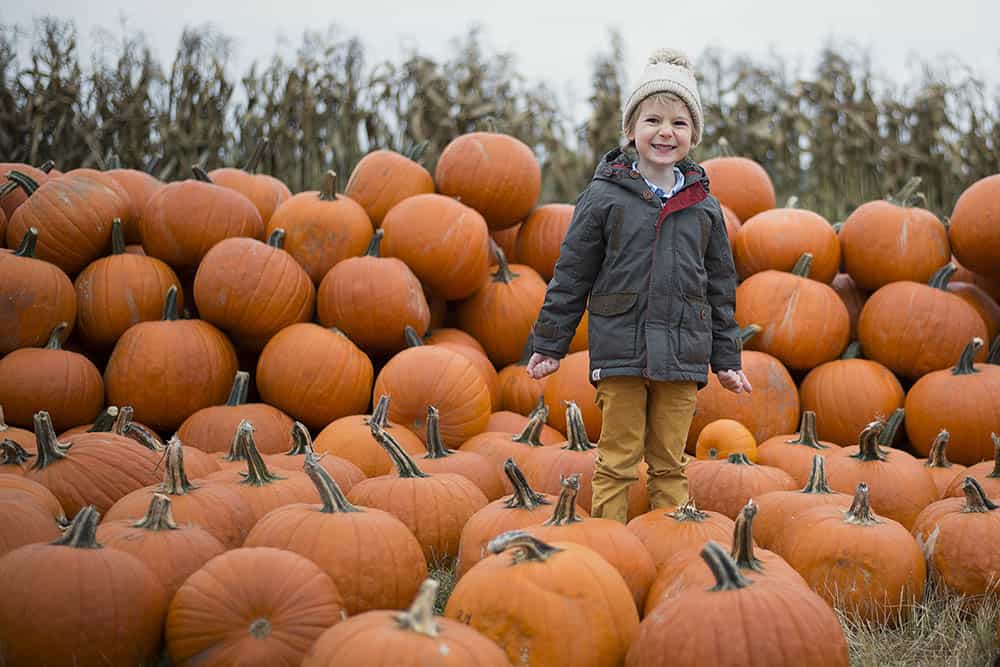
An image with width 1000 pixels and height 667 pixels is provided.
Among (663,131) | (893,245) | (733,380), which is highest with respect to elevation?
(663,131)

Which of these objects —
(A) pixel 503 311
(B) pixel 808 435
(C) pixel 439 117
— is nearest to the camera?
(B) pixel 808 435

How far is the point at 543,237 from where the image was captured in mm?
5836

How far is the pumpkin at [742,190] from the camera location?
19.9ft

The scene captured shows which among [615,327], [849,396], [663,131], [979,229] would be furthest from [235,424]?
[979,229]

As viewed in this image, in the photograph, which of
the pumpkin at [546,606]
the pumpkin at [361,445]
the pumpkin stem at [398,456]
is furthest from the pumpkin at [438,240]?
the pumpkin at [546,606]

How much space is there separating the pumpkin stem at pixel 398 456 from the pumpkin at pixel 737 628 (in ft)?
4.20

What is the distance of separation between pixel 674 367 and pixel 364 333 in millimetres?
2169

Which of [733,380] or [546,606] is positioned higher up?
[733,380]

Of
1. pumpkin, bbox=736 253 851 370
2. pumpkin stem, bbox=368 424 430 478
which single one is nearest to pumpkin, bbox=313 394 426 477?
pumpkin stem, bbox=368 424 430 478

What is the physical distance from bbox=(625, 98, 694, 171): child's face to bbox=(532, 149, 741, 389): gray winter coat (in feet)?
0.38

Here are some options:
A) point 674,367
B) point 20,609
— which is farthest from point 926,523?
point 20,609

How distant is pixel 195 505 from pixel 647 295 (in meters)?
1.63

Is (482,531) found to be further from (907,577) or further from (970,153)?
(970,153)

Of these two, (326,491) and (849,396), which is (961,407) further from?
(326,491)
